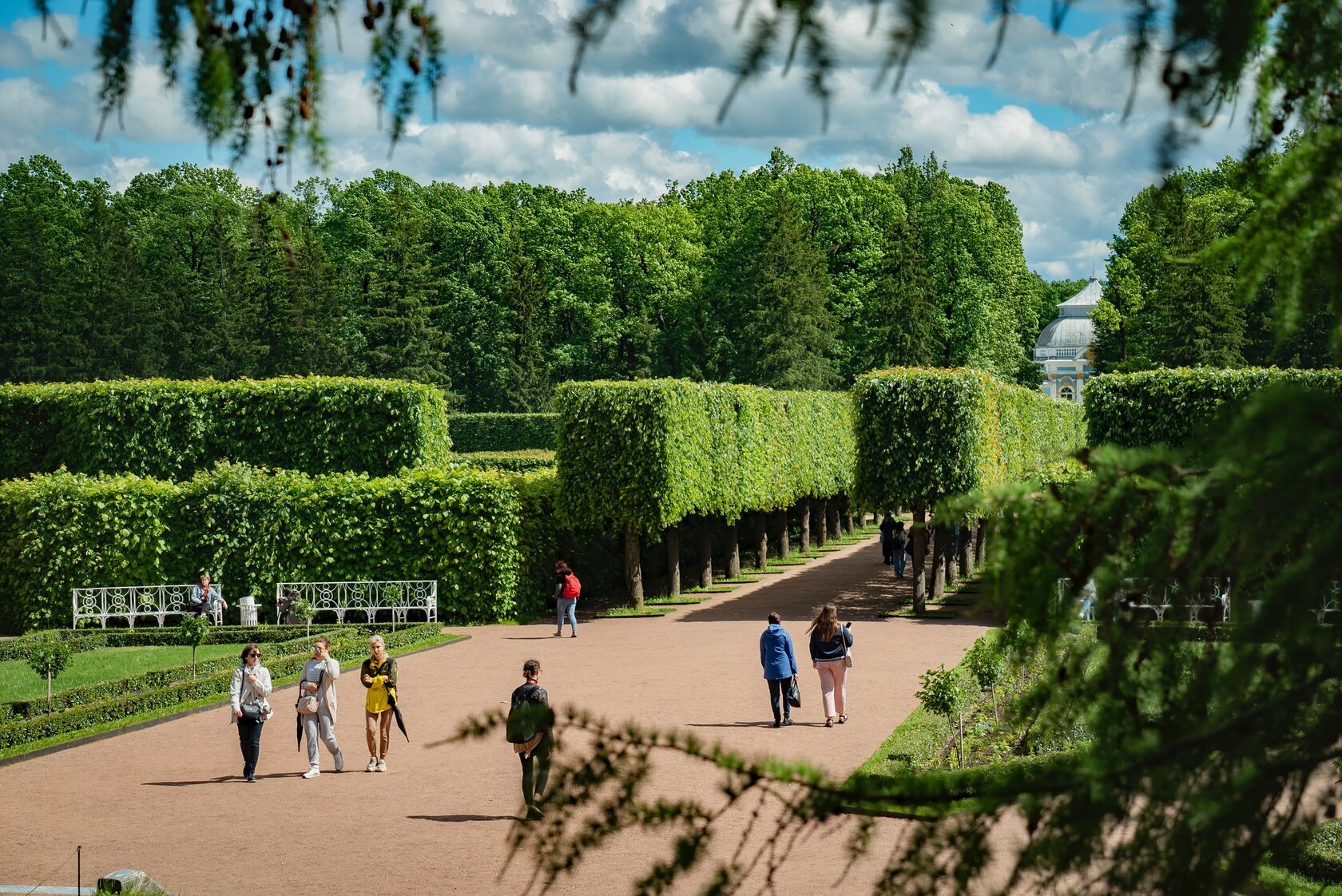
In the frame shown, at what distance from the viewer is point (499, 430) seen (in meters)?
69.1

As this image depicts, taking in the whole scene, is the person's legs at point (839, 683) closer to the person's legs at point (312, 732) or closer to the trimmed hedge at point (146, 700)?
the person's legs at point (312, 732)

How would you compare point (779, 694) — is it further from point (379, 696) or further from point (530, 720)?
point (530, 720)

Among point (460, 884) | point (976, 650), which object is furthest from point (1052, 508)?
point (976, 650)

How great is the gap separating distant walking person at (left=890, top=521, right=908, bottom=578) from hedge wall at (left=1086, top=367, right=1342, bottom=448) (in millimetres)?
7415

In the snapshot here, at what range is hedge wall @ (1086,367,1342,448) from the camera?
2600 cm

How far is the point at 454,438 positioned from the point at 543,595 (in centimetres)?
4136

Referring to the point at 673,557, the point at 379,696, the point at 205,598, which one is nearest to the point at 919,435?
the point at 673,557

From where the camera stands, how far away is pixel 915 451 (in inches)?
1118

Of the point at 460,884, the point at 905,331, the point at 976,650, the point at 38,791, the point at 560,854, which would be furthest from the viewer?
the point at 905,331

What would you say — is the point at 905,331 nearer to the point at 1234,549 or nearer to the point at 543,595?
the point at 543,595

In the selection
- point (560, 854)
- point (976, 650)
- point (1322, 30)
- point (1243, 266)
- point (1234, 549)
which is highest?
point (1322, 30)

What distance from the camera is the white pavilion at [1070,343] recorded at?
130 metres

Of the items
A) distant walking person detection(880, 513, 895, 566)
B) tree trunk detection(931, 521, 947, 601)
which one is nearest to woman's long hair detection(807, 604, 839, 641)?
tree trunk detection(931, 521, 947, 601)

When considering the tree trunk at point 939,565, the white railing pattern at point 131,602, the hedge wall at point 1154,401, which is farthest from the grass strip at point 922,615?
the white railing pattern at point 131,602
